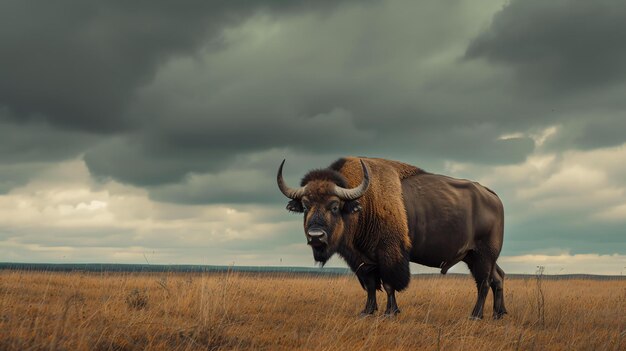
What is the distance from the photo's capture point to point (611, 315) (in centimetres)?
1420

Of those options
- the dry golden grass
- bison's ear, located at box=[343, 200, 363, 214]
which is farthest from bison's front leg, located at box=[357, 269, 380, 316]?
bison's ear, located at box=[343, 200, 363, 214]

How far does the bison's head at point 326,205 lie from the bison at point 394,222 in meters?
0.02

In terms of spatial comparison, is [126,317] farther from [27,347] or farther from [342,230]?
[342,230]

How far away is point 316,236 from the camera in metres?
10.5

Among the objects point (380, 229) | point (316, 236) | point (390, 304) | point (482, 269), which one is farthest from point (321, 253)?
point (482, 269)

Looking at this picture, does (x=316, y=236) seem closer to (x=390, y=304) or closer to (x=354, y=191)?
(x=354, y=191)

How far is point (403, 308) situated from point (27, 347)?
8979 mm

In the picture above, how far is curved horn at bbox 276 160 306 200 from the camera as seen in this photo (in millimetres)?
11536

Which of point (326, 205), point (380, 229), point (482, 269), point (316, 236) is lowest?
point (482, 269)

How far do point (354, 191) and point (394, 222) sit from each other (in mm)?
1264

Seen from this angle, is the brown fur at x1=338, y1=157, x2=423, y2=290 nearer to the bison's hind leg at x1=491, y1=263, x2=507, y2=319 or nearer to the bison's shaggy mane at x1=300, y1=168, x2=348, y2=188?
the bison's shaggy mane at x1=300, y1=168, x2=348, y2=188

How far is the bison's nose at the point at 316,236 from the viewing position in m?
10.5

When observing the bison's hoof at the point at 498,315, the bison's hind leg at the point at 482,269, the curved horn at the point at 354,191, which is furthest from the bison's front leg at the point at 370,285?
the bison's hoof at the point at 498,315

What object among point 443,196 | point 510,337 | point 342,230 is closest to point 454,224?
point 443,196
